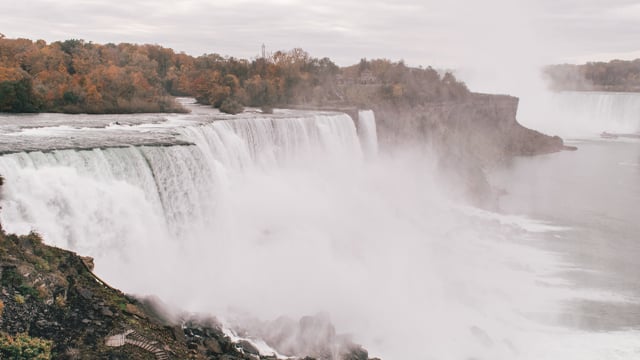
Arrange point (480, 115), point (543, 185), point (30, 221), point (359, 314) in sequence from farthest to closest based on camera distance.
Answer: point (480, 115), point (543, 185), point (359, 314), point (30, 221)

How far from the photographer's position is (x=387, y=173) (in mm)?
33719

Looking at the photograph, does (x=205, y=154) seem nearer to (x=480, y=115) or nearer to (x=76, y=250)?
(x=76, y=250)

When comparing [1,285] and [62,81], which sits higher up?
[62,81]

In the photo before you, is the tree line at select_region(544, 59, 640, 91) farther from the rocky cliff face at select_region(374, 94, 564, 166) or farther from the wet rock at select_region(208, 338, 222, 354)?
the wet rock at select_region(208, 338, 222, 354)

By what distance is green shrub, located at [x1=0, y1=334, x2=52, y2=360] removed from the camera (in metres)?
8.84

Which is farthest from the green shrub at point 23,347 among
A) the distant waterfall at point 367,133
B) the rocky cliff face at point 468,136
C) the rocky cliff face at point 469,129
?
the rocky cliff face at point 469,129

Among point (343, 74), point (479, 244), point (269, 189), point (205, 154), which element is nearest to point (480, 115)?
point (343, 74)

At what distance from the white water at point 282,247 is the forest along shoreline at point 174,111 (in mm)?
1800

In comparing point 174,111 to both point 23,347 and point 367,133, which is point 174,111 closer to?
point 367,133

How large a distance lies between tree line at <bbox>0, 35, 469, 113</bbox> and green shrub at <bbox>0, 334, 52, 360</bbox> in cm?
1754

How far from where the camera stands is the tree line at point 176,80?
2678 centimetres

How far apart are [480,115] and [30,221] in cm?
4235

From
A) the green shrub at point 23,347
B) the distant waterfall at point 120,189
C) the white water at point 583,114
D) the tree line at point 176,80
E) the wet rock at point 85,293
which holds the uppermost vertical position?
the tree line at point 176,80

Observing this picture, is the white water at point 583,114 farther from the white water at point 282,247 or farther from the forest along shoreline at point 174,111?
the white water at point 282,247
